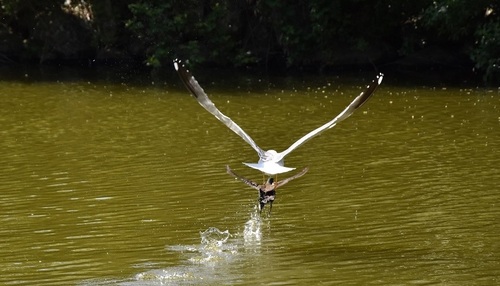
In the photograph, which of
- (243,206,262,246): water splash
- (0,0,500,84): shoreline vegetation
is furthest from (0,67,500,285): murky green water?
(0,0,500,84): shoreline vegetation

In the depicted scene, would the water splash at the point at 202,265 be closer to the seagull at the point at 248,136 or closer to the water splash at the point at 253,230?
the water splash at the point at 253,230

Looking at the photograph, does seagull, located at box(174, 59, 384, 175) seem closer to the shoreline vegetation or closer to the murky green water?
the murky green water

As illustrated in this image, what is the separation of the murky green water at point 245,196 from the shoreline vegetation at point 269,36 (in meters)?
6.46

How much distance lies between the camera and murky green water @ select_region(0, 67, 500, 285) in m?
9.98

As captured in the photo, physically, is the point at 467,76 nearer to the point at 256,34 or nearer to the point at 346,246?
the point at 256,34

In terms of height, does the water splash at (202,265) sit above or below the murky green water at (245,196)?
below

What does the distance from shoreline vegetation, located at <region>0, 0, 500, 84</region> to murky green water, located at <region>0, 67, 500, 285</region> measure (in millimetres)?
6464

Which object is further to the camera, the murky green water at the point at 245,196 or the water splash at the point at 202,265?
the murky green water at the point at 245,196

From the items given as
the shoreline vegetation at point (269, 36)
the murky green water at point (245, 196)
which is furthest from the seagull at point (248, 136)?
the shoreline vegetation at point (269, 36)

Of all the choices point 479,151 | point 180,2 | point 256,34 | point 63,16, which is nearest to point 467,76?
point 256,34

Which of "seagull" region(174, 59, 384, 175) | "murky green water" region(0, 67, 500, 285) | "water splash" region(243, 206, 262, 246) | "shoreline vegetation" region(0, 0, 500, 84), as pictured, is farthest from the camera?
"shoreline vegetation" region(0, 0, 500, 84)

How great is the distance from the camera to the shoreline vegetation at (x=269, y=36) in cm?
2842

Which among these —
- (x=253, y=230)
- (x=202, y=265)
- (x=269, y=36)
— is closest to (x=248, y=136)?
(x=202, y=265)

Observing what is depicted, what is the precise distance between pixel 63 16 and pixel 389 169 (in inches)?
755
